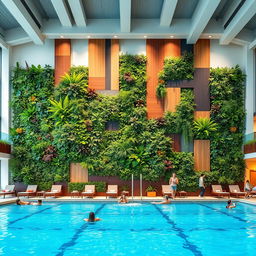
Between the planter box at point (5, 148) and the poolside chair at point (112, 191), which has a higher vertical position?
the planter box at point (5, 148)

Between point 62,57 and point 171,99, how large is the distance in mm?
6047

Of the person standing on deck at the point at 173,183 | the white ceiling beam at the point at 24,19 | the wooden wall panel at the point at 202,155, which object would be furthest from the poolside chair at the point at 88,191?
the white ceiling beam at the point at 24,19

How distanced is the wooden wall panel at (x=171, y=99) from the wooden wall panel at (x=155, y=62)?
26 cm

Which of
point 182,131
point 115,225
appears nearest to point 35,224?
point 115,225

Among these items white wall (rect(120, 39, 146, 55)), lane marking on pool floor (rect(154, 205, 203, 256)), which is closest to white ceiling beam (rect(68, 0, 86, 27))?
white wall (rect(120, 39, 146, 55))

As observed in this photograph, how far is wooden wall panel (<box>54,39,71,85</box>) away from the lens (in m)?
19.7

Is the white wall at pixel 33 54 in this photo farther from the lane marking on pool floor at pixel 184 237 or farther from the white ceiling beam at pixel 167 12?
the lane marking on pool floor at pixel 184 237

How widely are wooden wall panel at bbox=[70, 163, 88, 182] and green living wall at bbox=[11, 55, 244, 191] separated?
0.27 meters

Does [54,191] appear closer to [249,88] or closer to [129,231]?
[129,231]

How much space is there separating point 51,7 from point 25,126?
6.00m

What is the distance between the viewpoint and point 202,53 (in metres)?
19.7

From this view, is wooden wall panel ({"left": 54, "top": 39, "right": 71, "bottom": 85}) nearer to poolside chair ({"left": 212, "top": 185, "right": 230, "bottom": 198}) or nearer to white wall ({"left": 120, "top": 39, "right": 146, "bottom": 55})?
white wall ({"left": 120, "top": 39, "right": 146, "bottom": 55})

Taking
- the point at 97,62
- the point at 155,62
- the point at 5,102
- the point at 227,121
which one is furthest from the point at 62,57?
the point at 227,121

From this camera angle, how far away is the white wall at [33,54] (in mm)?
19969
